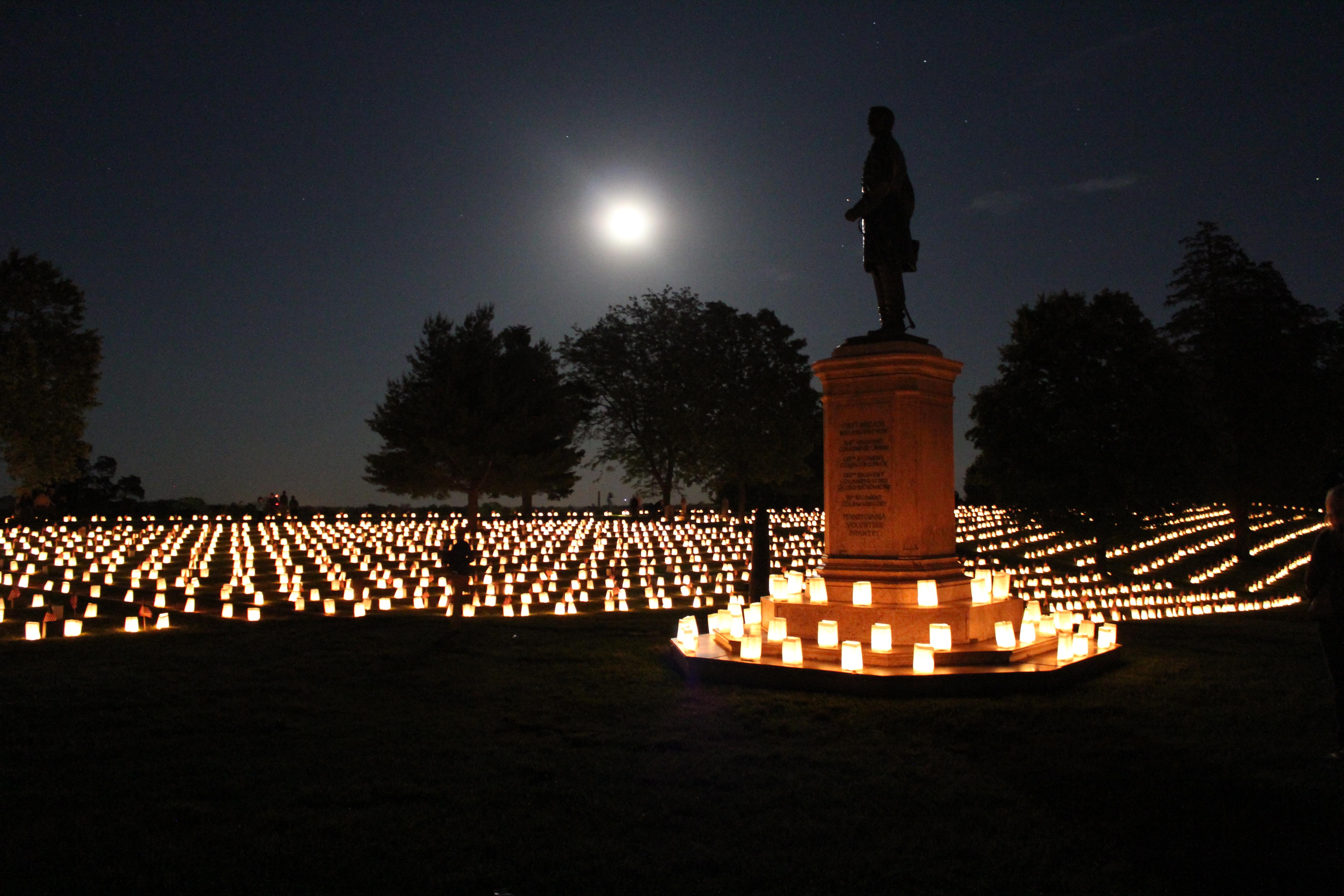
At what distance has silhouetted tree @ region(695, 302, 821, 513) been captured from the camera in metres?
46.3

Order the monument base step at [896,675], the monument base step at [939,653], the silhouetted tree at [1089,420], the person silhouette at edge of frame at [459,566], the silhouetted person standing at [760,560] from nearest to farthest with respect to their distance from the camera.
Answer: the monument base step at [896,675] < the monument base step at [939,653] < the silhouetted person standing at [760,560] < the person silhouette at edge of frame at [459,566] < the silhouetted tree at [1089,420]

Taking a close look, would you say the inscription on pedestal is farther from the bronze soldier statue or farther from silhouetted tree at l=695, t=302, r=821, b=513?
silhouetted tree at l=695, t=302, r=821, b=513

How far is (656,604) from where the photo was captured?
58.0 feet

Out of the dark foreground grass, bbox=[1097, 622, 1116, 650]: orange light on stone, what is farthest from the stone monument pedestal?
the dark foreground grass

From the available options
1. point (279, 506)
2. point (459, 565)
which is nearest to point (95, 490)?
point (279, 506)

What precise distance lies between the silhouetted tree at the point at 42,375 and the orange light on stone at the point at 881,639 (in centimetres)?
3825

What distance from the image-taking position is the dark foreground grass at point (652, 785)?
173 inches

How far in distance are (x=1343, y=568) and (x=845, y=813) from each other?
11.8ft

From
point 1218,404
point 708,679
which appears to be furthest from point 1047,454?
point 708,679

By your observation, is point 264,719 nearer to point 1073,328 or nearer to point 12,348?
point 1073,328

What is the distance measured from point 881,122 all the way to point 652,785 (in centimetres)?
822

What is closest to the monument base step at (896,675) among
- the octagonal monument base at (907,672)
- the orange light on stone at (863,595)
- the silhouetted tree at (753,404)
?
the octagonal monument base at (907,672)

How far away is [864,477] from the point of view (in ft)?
33.2

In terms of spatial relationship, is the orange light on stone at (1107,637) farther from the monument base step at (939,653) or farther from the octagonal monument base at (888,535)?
the monument base step at (939,653)
